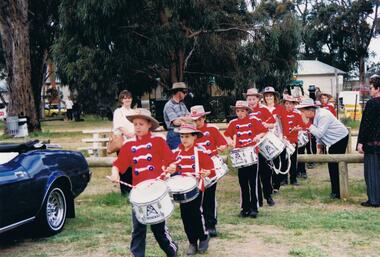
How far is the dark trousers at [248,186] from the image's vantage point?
8.06m

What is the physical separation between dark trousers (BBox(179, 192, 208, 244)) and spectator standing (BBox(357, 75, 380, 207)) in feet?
11.3

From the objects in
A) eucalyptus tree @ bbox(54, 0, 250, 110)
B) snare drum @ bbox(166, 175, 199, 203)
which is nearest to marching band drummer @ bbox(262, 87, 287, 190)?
snare drum @ bbox(166, 175, 199, 203)

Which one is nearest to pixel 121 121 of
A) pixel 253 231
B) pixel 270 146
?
pixel 270 146

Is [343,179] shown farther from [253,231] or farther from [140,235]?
[140,235]

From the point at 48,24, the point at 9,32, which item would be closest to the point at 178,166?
the point at 9,32

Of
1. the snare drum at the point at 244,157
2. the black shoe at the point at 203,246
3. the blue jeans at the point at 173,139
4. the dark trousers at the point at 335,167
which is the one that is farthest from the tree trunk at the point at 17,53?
the black shoe at the point at 203,246

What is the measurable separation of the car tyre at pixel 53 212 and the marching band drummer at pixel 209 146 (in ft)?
6.21

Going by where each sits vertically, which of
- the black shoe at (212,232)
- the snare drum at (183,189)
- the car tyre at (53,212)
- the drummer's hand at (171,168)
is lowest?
the black shoe at (212,232)

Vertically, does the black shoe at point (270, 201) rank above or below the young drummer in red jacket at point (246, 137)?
below

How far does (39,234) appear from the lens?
732cm

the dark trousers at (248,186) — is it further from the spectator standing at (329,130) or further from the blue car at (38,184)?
the blue car at (38,184)

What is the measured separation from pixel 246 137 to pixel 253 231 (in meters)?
1.33

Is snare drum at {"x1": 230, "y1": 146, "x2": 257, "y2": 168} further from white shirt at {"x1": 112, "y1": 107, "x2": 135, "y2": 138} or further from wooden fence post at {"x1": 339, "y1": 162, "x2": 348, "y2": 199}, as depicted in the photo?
white shirt at {"x1": 112, "y1": 107, "x2": 135, "y2": 138}

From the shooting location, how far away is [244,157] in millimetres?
7863
